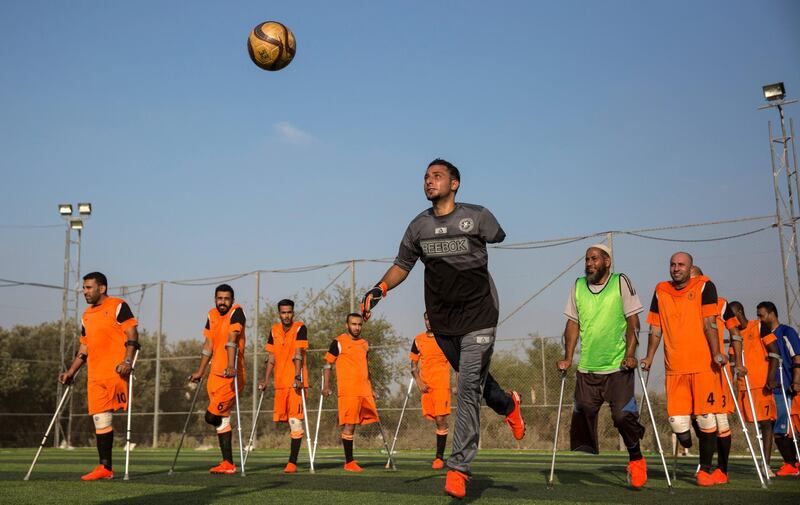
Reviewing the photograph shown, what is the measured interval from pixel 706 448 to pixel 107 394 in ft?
22.7

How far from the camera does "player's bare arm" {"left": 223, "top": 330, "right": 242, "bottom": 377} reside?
11.0 meters

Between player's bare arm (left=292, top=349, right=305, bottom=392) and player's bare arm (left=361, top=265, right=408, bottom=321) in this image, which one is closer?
player's bare arm (left=361, top=265, right=408, bottom=321)

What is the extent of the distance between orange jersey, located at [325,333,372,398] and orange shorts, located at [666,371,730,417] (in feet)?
17.0

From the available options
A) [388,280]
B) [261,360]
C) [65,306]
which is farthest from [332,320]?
[388,280]

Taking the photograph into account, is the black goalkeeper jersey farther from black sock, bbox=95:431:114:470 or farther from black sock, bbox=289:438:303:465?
black sock, bbox=289:438:303:465

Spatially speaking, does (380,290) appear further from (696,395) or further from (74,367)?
(74,367)

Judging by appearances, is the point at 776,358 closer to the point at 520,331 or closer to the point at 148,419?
the point at 520,331

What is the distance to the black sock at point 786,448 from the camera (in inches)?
444

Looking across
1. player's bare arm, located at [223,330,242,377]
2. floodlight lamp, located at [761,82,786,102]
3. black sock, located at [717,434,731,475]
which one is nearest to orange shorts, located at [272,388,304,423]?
player's bare arm, located at [223,330,242,377]

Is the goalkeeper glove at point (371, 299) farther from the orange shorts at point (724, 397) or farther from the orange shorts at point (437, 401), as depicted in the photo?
the orange shorts at point (437, 401)

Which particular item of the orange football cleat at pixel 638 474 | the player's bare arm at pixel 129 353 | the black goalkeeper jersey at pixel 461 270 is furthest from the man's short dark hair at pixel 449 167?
the player's bare arm at pixel 129 353

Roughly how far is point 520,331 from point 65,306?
1511 centimetres

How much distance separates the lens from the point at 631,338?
8.49 m

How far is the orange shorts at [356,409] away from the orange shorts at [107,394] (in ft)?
11.6
